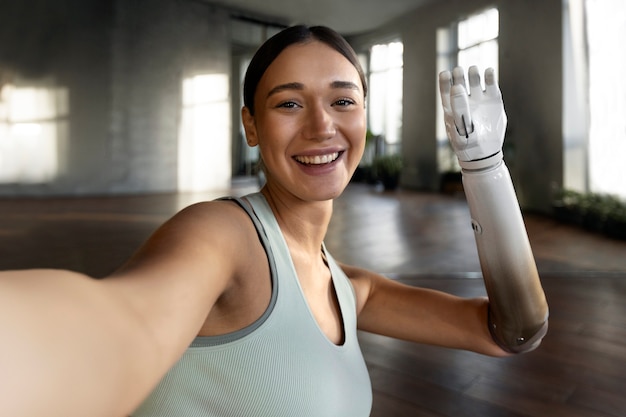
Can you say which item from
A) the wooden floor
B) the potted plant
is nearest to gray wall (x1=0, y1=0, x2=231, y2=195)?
the wooden floor

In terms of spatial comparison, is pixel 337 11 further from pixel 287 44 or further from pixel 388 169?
pixel 287 44

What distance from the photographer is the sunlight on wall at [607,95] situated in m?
5.32

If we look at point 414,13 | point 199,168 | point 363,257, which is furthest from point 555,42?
point 199,168

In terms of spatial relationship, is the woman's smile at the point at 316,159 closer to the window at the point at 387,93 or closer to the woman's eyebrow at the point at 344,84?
the woman's eyebrow at the point at 344,84

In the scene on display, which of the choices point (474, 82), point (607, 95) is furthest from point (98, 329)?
point (607, 95)

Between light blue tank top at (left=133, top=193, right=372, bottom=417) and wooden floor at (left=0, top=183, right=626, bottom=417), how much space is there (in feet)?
3.78

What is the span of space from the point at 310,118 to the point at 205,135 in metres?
5.12

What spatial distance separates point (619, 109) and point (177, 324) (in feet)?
19.8

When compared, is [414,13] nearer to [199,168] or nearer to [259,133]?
[199,168]

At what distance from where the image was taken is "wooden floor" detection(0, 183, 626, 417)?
6.55 ft

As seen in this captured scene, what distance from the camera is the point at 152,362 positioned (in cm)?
48

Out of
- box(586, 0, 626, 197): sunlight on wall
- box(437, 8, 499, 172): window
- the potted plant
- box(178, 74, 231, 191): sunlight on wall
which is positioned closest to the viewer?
box(437, 8, 499, 172): window

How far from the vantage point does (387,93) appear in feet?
15.3

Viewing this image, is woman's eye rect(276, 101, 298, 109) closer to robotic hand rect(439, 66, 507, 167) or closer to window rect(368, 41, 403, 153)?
robotic hand rect(439, 66, 507, 167)
